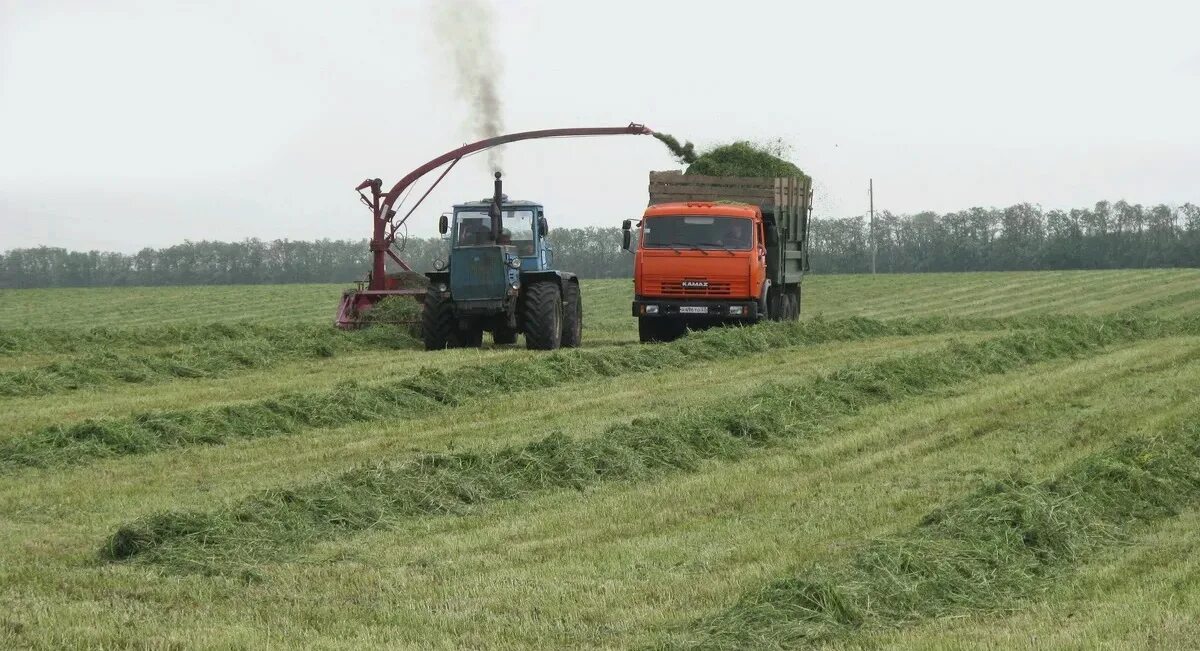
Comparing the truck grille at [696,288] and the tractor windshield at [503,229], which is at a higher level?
the tractor windshield at [503,229]

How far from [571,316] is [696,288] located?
215cm

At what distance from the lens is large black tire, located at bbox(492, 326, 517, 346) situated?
76.1 feet

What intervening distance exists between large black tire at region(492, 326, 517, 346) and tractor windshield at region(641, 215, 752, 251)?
2571 millimetres

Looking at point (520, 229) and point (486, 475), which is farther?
point (520, 229)

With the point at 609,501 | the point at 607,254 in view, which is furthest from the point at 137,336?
the point at 607,254

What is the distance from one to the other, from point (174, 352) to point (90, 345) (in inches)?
182

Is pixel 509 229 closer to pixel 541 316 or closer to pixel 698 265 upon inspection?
pixel 541 316

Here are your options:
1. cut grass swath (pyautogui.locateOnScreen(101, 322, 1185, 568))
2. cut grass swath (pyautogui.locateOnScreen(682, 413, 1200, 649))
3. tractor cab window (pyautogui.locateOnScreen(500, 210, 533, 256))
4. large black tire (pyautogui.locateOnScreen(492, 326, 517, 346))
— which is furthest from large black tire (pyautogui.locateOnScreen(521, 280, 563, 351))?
cut grass swath (pyautogui.locateOnScreen(682, 413, 1200, 649))

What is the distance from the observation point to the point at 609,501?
959 cm

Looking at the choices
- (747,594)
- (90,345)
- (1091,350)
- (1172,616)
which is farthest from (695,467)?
(90,345)

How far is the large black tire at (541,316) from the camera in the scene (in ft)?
70.3

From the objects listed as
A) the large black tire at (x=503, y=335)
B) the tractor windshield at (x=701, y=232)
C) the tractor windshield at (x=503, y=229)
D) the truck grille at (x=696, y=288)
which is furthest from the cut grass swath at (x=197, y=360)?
the tractor windshield at (x=701, y=232)

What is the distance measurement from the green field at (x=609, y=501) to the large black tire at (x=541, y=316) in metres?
2.25

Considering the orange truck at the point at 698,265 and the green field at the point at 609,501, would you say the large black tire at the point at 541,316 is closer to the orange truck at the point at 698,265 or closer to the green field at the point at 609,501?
the orange truck at the point at 698,265
